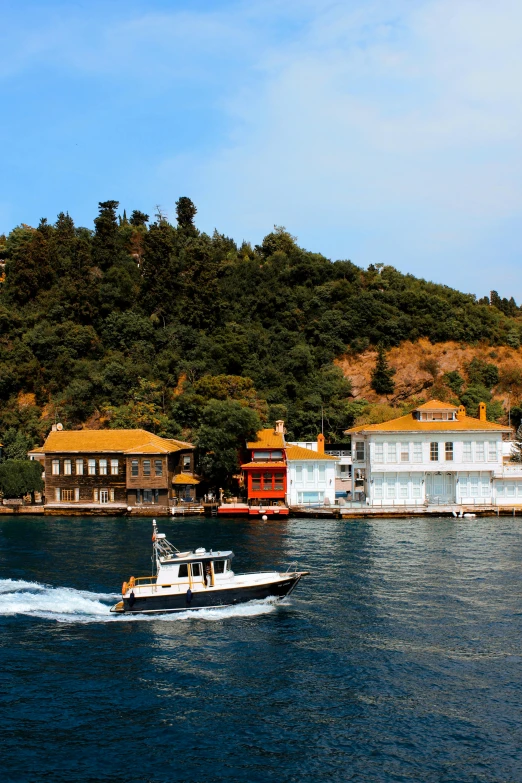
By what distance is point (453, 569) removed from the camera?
147 feet

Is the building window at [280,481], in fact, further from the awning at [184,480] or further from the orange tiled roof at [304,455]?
the awning at [184,480]

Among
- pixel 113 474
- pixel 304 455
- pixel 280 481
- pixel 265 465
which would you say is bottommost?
pixel 280 481

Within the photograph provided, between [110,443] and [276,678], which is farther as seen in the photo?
[110,443]

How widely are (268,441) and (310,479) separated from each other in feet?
19.4

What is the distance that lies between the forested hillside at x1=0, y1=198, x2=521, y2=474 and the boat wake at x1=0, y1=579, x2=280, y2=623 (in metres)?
46.8

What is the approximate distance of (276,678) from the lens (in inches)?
1111

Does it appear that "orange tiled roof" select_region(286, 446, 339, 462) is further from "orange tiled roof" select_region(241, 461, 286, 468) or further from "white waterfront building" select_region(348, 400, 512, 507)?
"white waterfront building" select_region(348, 400, 512, 507)

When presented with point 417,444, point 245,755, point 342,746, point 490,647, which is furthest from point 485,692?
point 417,444

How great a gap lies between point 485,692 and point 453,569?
1847 centimetres

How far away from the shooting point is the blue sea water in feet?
72.8

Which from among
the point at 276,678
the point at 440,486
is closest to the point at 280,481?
the point at 440,486

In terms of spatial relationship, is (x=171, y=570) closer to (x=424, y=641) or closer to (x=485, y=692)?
(x=424, y=641)

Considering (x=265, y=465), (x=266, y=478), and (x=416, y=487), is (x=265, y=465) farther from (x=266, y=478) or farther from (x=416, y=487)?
(x=416, y=487)

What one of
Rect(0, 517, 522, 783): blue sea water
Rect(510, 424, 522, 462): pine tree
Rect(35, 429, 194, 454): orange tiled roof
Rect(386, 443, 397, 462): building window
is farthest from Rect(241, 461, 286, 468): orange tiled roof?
Rect(510, 424, 522, 462): pine tree
